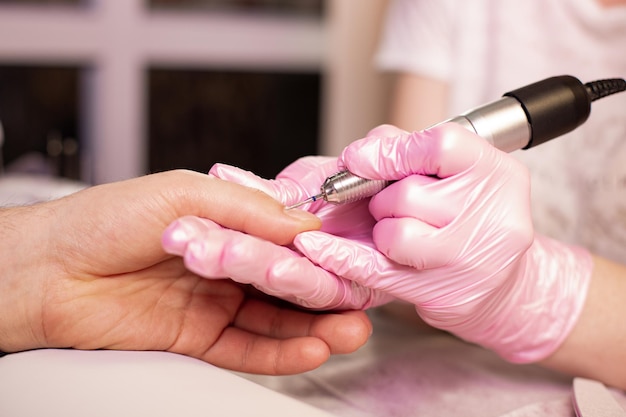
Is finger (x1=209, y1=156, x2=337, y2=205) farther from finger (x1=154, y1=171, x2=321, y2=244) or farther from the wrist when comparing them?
the wrist

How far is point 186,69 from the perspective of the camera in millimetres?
2123

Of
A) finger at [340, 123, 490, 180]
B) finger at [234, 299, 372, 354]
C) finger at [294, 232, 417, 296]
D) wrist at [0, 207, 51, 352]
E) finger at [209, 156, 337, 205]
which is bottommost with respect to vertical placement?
finger at [234, 299, 372, 354]

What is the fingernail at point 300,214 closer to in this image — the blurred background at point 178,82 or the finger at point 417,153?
the finger at point 417,153

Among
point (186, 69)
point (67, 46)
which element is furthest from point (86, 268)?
point (186, 69)

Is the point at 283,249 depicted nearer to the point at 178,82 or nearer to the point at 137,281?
the point at 137,281

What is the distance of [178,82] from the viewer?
7.01ft

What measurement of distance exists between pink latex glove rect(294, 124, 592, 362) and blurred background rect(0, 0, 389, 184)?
1.30 metres

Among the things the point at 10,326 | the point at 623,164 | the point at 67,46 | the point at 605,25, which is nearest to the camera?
the point at 10,326

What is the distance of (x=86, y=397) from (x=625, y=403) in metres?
0.56

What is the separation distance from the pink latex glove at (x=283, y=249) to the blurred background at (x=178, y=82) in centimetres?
120

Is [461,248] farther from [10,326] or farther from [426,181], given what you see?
[10,326]

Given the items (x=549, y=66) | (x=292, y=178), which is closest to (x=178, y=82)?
(x=549, y=66)

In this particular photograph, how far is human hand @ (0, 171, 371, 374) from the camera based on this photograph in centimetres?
61

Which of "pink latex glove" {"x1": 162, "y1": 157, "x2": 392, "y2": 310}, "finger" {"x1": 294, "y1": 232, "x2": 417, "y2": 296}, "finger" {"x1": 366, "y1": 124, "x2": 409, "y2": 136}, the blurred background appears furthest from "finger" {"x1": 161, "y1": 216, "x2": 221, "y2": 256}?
the blurred background
